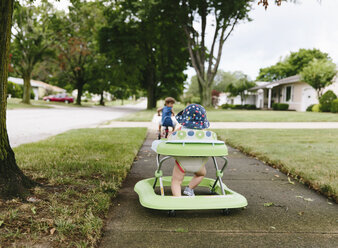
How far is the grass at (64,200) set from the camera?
2383 mm

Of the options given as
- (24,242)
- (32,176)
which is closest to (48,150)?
(32,176)

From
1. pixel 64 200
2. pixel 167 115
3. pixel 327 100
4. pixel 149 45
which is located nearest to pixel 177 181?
pixel 64 200

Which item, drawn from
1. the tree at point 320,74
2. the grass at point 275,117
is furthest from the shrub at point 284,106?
the grass at point 275,117

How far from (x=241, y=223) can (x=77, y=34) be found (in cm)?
3469

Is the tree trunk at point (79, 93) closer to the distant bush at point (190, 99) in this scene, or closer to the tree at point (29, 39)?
the tree at point (29, 39)

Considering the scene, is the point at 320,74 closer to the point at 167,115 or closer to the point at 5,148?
the point at 167,115

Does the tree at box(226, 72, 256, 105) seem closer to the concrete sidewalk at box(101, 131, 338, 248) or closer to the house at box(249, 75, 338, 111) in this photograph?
the house at box(249, 75, 338, 111)

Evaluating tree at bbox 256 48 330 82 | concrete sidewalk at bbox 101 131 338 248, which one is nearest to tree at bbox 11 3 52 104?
concrete sidewalk at bbox 101 131 338 248

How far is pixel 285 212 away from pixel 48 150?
4.76 meters

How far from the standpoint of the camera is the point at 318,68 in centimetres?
2555

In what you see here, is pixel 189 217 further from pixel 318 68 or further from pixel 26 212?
pixel 318 68

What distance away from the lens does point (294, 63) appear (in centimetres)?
5781

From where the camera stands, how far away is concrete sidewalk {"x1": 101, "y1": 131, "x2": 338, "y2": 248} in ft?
8.17

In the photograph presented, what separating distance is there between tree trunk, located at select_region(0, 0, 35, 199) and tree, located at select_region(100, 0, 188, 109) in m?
21.1
